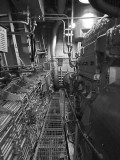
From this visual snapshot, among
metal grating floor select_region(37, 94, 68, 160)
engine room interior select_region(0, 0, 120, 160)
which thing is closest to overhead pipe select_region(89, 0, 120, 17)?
engine room interior select_region(0, 0, 120, 160)

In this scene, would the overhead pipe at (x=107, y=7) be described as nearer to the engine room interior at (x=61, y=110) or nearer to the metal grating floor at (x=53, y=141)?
the engine room interior at (x=61, y=110)

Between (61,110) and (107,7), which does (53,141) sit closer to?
(61,110)

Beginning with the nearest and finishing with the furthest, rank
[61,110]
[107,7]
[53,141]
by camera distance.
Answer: [107,7]
[53,141]
[61,110]

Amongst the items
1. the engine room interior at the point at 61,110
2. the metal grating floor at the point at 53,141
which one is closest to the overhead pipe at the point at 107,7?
the engine room interior at the point at 61,110

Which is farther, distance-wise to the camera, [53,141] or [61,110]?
[61,110]

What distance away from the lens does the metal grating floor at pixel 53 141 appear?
5.21 ft

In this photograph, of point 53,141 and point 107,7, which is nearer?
point 107,7

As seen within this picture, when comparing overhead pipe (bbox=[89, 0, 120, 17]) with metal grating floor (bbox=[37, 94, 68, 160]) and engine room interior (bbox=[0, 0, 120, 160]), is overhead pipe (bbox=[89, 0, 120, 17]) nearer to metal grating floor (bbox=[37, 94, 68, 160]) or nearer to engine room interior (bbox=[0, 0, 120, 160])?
engine room interior (bbox=[0, 0, 120, 160])

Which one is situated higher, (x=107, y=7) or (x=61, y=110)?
(x=107, y=7)

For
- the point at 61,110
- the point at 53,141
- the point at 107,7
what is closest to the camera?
the point at 107,7

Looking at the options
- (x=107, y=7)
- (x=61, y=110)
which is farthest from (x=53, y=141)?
(x=107, y=7)

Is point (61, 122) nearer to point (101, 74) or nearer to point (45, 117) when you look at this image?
point (45, 117)

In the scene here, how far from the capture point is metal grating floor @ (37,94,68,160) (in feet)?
5.21

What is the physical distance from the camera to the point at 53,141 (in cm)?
184
